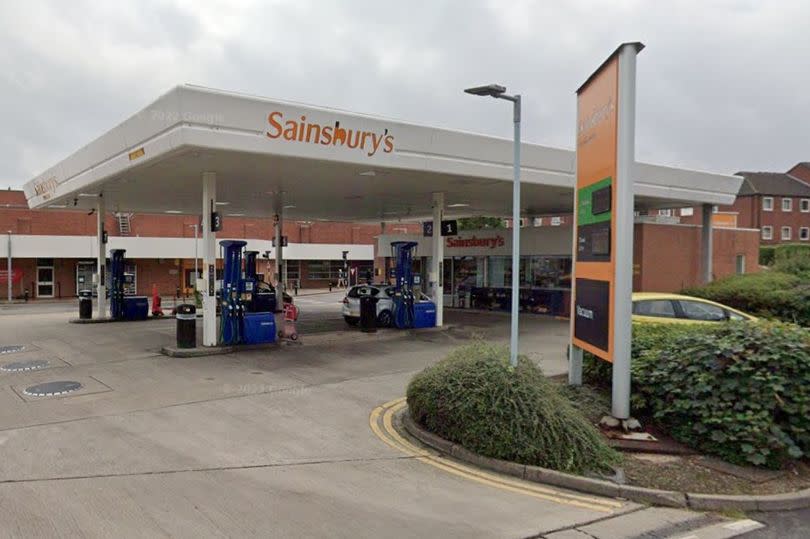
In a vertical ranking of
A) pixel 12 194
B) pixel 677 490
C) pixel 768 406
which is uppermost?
pixel 12 194

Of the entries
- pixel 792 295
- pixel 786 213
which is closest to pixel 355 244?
pixel 792 295

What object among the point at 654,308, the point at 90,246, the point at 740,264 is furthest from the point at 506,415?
the point at 90,246

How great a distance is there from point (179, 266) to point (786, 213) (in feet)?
198

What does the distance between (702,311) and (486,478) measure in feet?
27.6

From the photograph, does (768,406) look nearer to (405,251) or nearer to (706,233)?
(405,251)

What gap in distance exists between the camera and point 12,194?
3862cm

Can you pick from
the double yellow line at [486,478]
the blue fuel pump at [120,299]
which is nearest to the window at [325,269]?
the blue fuel pump at [120,299]

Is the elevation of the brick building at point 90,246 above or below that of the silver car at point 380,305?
above

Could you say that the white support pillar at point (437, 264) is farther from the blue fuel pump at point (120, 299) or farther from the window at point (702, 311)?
the blue fuel pump at point (120, 299)

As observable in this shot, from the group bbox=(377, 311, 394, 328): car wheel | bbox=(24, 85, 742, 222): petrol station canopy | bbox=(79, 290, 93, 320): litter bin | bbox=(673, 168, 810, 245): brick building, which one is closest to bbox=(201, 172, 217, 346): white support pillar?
bbox=(24, 85, 742, 222): petrol station canopy

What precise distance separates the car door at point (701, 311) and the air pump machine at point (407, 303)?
8.14m

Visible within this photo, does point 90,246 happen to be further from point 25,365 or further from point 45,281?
point 25,365

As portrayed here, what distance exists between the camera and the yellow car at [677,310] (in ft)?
40.7

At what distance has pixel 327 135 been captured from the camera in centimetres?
1308
